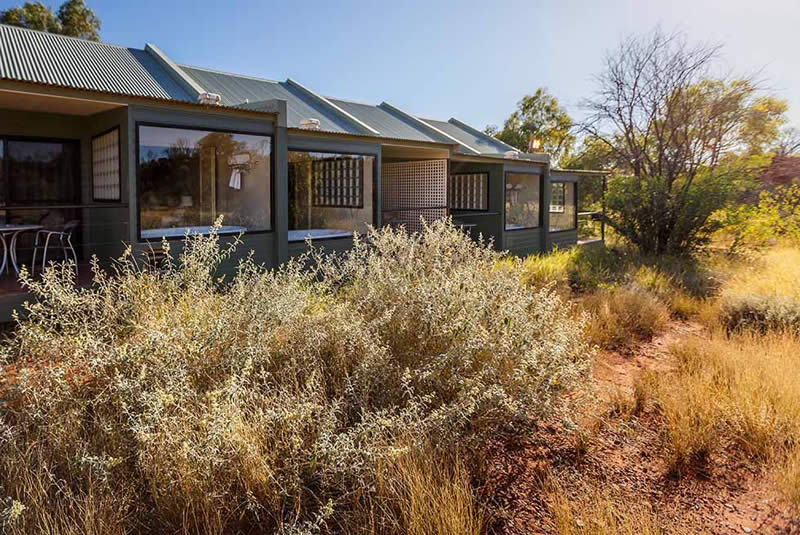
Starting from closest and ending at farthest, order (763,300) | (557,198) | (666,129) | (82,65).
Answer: (763,300) → (82,65) → (666,129) → (557,198)

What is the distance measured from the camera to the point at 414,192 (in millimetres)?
15211

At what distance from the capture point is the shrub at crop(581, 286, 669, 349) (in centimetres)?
723

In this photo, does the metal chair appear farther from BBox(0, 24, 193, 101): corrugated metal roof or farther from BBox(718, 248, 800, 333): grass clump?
BBox(718, 248, 800, 333): grass clump

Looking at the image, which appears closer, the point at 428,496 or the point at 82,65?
the point at 428,496

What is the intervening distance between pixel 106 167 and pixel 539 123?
1037 inches

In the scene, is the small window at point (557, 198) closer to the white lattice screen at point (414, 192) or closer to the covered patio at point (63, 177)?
the white lattice screen at point (414, 192)

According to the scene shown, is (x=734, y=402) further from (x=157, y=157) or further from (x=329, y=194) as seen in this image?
(x=329, y=194)

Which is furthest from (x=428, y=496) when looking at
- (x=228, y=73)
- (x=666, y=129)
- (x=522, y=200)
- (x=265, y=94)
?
(x=666, y=129)

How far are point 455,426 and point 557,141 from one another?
30570mm

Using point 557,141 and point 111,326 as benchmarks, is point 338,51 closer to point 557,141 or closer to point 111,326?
point 111,326

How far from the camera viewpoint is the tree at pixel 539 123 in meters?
31.1

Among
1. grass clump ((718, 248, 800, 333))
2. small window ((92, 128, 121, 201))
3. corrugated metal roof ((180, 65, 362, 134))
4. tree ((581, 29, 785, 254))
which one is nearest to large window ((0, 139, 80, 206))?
small window ((92, 128, 121, 201))

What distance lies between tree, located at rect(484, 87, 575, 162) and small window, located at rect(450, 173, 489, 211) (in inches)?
626

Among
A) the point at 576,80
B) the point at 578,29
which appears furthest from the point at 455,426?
the point at 576,80
